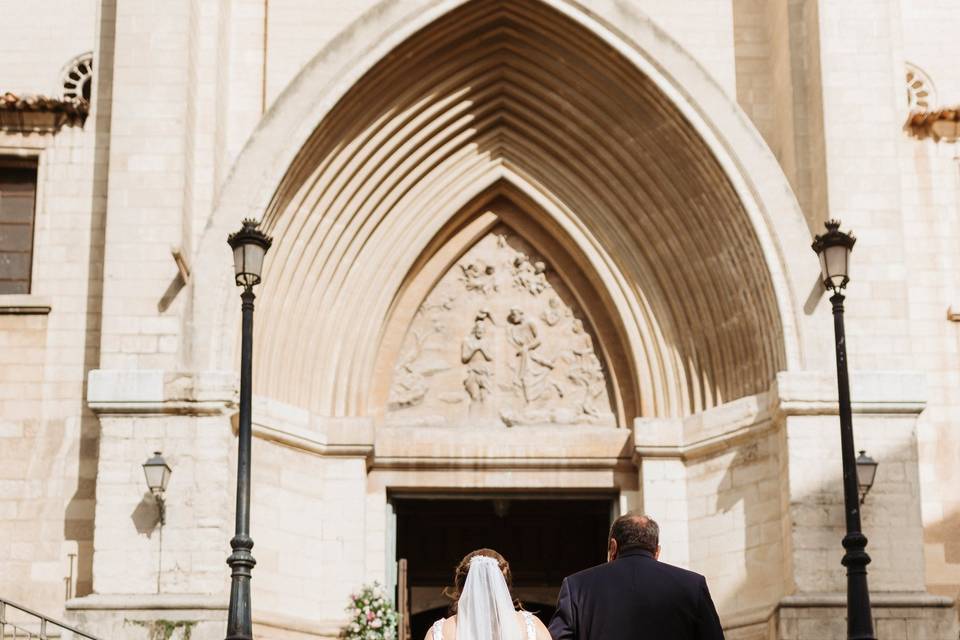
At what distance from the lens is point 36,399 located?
17.5 meters

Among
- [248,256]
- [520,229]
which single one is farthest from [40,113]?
[520,229]

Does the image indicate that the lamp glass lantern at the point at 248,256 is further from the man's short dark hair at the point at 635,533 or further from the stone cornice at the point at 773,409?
the man's short dark hair at the point at 635,533

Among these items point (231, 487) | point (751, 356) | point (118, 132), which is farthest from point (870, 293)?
point (118, 132)

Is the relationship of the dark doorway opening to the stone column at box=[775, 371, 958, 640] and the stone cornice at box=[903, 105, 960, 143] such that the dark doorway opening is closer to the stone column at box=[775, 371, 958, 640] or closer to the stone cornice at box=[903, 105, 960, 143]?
the stone column at box=[775, 371, 958, 640]

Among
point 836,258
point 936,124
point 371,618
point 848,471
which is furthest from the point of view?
point 936,124

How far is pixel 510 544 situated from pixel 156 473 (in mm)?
7708

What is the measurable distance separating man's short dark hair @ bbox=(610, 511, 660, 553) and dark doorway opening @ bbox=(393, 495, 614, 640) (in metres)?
14.4

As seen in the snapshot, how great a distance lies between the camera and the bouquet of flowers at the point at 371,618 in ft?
55.2

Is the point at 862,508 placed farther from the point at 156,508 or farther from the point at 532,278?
the point at 156,508

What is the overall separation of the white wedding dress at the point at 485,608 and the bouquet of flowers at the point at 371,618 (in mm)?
8480

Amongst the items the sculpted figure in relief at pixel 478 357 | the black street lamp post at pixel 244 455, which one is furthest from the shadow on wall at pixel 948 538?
the black street lamp post at pixel 244 455

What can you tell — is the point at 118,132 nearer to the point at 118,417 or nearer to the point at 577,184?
the point at 118,417

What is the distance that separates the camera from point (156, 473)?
1591 centimetres

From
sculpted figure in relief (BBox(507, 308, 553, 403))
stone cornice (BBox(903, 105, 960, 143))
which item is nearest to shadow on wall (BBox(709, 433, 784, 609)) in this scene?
sculpted figure in relief (BBox(507, 308, 553, 403))
